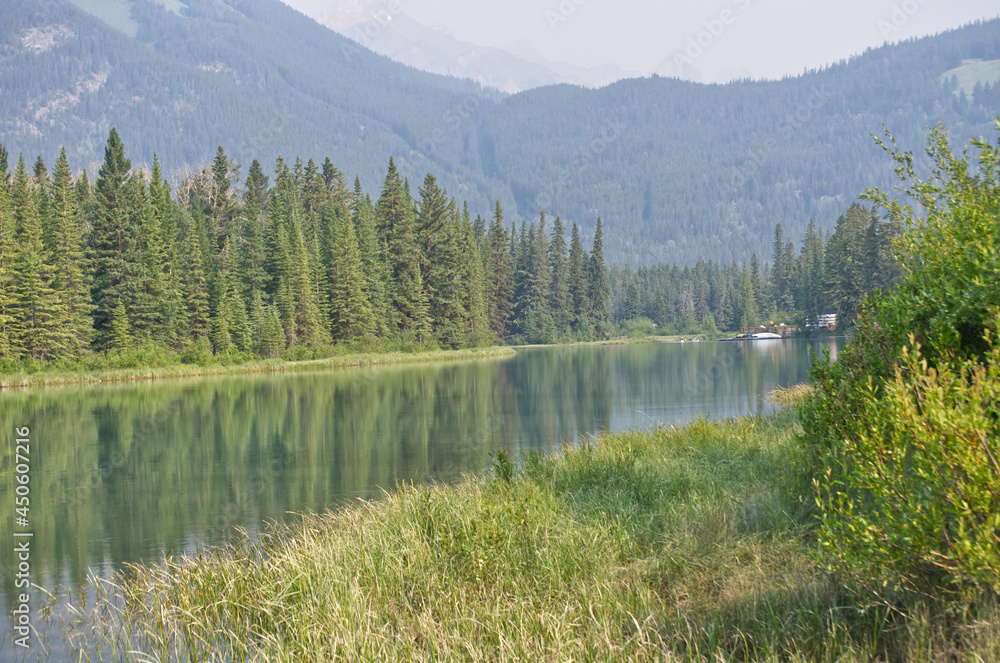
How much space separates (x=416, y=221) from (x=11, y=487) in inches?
2607

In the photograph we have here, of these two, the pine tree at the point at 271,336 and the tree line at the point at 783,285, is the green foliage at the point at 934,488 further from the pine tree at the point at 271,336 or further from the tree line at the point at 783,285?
the pine tree at the point at 271,336

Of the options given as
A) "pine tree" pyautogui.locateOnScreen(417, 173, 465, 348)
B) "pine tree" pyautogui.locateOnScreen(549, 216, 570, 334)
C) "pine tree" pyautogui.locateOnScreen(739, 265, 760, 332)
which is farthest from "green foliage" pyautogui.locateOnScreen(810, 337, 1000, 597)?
"pine tree" pyautogui.locateOnScreen(739, 265, 760, 332)

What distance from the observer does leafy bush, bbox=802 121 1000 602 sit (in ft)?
14.4

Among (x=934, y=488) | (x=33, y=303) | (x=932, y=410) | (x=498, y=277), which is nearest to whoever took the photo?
(x=932, y=410)

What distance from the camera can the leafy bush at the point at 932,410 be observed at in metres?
4.39

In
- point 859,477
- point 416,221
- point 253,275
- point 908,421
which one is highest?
point 416,221

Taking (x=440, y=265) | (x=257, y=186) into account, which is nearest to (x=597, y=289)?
(x=440, y=265)

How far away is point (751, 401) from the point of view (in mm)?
28469

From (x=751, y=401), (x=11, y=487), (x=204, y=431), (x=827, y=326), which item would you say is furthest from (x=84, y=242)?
(x=827, y=326)

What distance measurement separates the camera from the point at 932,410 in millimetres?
4301

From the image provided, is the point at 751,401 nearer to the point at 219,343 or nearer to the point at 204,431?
the point at 204,431

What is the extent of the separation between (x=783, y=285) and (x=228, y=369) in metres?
108

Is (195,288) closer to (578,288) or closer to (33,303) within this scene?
(33,303)

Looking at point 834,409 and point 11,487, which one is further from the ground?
point 834,409
